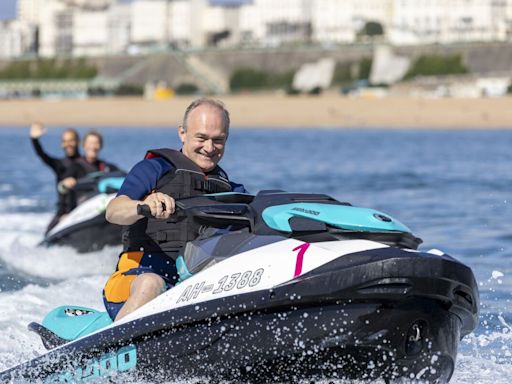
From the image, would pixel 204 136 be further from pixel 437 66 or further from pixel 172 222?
pixel 437 66

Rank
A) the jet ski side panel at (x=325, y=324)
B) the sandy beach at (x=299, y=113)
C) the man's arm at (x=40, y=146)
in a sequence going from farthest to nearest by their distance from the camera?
the sandy beach at (x=299, y=113)
the man's arm at (x=40, y=146)
the jet ski side panel at (x=325, y=324)

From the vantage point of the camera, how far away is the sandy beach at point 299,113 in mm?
56656

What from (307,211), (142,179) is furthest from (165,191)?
(307,211)

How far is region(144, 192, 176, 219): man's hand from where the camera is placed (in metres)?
5.35

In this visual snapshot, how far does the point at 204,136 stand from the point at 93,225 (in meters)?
6.02

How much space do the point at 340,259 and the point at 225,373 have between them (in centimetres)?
70

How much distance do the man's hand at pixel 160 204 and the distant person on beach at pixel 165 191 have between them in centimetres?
18

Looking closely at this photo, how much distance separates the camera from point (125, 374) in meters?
5.48

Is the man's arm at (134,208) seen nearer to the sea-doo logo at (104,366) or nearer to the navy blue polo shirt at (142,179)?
the navy blue polo shirt at (142,179)

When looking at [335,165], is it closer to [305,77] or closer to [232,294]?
[232,294]

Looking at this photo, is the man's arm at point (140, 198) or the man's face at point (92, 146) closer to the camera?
the man's arm at point (140, 198)

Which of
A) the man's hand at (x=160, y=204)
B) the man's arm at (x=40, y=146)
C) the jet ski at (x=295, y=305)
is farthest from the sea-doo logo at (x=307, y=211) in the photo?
the man's arm at (x=40, y=146)

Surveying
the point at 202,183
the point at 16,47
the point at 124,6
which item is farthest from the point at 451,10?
the point at 202,183

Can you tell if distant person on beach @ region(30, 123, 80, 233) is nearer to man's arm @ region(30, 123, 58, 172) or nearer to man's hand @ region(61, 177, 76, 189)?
man's arm @ region(30, 123, 58, 172)
